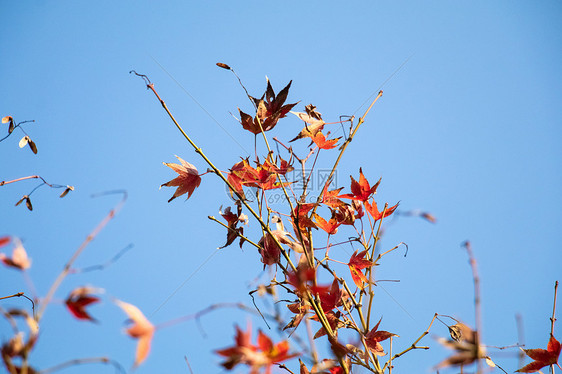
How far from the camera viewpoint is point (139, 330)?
0.32m

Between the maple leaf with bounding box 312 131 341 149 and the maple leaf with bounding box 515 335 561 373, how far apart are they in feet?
1.67

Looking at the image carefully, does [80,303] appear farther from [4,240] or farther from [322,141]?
[322,141]

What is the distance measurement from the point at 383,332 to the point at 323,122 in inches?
16.3

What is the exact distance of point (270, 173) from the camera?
2.23ft

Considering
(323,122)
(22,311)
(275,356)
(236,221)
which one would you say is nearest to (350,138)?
(323,122)

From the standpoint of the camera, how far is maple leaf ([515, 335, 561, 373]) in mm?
637

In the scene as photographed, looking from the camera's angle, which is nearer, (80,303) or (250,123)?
(80,303)

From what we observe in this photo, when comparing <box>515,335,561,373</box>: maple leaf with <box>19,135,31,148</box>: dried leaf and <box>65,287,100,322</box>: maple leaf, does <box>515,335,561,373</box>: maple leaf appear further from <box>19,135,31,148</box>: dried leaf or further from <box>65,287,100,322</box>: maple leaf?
<box>19,135,31,148</box>: dried leaf

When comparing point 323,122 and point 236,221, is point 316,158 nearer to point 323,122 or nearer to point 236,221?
point 323,122

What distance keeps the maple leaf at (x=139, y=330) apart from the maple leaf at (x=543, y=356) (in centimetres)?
63

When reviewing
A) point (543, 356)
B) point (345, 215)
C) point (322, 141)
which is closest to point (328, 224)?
point (345, 215)

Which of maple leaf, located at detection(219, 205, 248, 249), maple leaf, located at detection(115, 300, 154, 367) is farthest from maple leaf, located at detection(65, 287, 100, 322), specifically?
maple leaf, located at detection(219, 205, 248, 249)

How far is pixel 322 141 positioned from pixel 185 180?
0.29m

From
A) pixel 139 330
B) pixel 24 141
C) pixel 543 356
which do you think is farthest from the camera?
pixel 24 141
